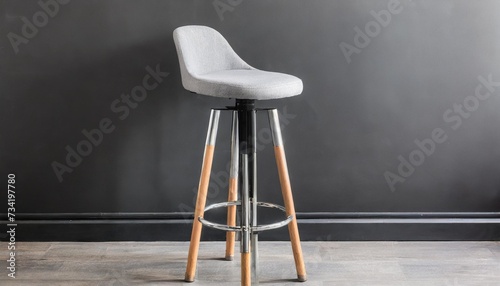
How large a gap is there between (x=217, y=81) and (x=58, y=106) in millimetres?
1062

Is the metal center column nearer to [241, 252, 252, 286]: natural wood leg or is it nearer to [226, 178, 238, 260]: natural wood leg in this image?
[241, 252, 252, 286]: natural wood leg

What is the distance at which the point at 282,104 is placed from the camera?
280cm

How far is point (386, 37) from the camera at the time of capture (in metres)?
2.76

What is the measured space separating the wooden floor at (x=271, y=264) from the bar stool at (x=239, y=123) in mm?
121

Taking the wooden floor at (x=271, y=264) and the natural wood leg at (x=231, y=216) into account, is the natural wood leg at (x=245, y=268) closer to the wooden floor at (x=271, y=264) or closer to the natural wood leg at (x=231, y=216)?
the wooden floor at (x=271, y=264)

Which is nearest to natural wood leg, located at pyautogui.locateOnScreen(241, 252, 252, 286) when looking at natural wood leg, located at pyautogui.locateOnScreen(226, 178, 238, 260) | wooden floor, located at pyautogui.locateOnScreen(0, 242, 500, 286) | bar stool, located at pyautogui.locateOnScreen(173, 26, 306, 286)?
bar stool, located at pyautogui.locateOnScreen(173, 26, 306, 286)

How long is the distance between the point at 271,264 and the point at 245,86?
0.92 meters

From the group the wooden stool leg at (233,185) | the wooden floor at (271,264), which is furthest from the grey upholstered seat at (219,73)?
the wooden floor at (271,264)

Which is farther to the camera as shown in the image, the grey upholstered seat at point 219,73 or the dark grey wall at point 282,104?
the dark grey wall at point 282,104

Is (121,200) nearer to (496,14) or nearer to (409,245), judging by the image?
(409,245)

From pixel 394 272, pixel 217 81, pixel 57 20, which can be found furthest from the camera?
pixel 57 20

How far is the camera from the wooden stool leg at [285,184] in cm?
233

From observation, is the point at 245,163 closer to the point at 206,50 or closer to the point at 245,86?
the point at 245,86

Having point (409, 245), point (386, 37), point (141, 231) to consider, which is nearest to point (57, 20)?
point (141, 231)
